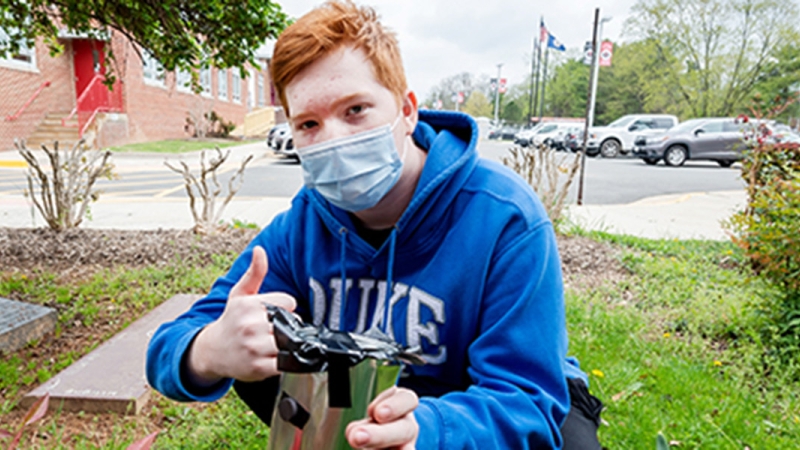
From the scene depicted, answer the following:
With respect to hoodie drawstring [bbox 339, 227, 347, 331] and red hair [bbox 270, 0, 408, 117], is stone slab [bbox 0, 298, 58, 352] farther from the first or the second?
red hair [bbox 270, 0, 408, 117]

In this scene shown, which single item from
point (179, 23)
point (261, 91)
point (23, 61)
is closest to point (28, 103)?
point (23, 61)

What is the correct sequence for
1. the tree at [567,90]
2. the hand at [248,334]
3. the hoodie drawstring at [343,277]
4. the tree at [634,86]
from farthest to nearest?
the tree at [567,90]
the tree at [634,86]
the hoodie drawstring at [343,277]
the hand at [248,334]

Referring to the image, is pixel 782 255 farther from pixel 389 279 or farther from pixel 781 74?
pixel 781 74

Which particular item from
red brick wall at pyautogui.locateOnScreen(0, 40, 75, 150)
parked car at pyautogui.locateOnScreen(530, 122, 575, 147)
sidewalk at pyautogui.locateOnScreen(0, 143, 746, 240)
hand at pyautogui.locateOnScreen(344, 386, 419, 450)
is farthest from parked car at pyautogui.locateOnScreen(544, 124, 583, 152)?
hand at pyautogui.locateOnScreen(344, 386, 419, 450)

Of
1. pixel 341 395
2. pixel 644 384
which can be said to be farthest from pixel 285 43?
pixel 644 384

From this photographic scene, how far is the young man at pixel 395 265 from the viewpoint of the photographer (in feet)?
3.71

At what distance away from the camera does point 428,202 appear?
142 cm

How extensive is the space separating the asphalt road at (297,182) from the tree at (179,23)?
16.7ft

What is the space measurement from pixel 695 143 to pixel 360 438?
19468mm

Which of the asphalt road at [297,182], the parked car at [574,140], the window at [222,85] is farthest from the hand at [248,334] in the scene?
the window at [222,85]

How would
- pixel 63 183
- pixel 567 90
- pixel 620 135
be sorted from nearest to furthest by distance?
pixel 63 183
pixel 620 135
pixel 567 90

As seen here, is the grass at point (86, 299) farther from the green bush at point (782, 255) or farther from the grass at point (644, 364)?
the green bush at point (782, 255)

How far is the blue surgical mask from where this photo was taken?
1427 millimetres

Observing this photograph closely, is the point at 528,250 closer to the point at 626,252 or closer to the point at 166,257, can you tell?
the point at 166,257
